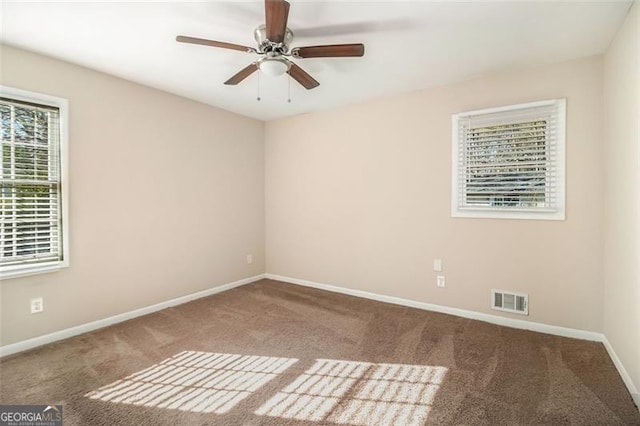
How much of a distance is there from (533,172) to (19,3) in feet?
13.9

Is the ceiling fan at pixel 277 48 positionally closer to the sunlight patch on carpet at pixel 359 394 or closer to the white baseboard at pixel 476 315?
the sunlight patch on carpet at pixel 359 394

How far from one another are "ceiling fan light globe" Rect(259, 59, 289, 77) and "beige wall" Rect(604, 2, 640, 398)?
2.31 m

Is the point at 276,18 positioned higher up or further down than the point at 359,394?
higher up

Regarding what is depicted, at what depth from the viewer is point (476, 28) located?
2.26 meters

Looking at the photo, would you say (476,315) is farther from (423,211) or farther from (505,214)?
(423,211)

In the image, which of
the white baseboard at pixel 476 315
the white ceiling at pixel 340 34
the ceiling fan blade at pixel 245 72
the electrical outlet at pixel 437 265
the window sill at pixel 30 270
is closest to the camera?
the white ceiling at pixel 340 34

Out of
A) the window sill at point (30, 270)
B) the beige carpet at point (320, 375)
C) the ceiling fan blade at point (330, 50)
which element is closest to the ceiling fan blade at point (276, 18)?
the ceiling fan blade at point (330, 50)

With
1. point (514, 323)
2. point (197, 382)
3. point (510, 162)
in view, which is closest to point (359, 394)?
point (197, 382)

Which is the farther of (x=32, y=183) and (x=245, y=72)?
(x=32, y=183)

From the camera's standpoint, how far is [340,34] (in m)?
2.36

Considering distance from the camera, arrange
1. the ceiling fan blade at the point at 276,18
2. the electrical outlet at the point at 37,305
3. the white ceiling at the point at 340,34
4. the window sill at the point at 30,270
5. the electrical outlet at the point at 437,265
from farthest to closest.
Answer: the electrical outlet at the point at 437,265 → the electrical outlet at the point at 37,305 → the window sill at the point at 30,270 → the white ceiling at the point at 340,34 → the ceiling fan blade at the point at 276,18

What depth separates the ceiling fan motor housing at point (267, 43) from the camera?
2102 mm

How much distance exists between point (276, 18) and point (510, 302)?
3.23 meters

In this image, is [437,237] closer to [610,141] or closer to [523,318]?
[523,318]
